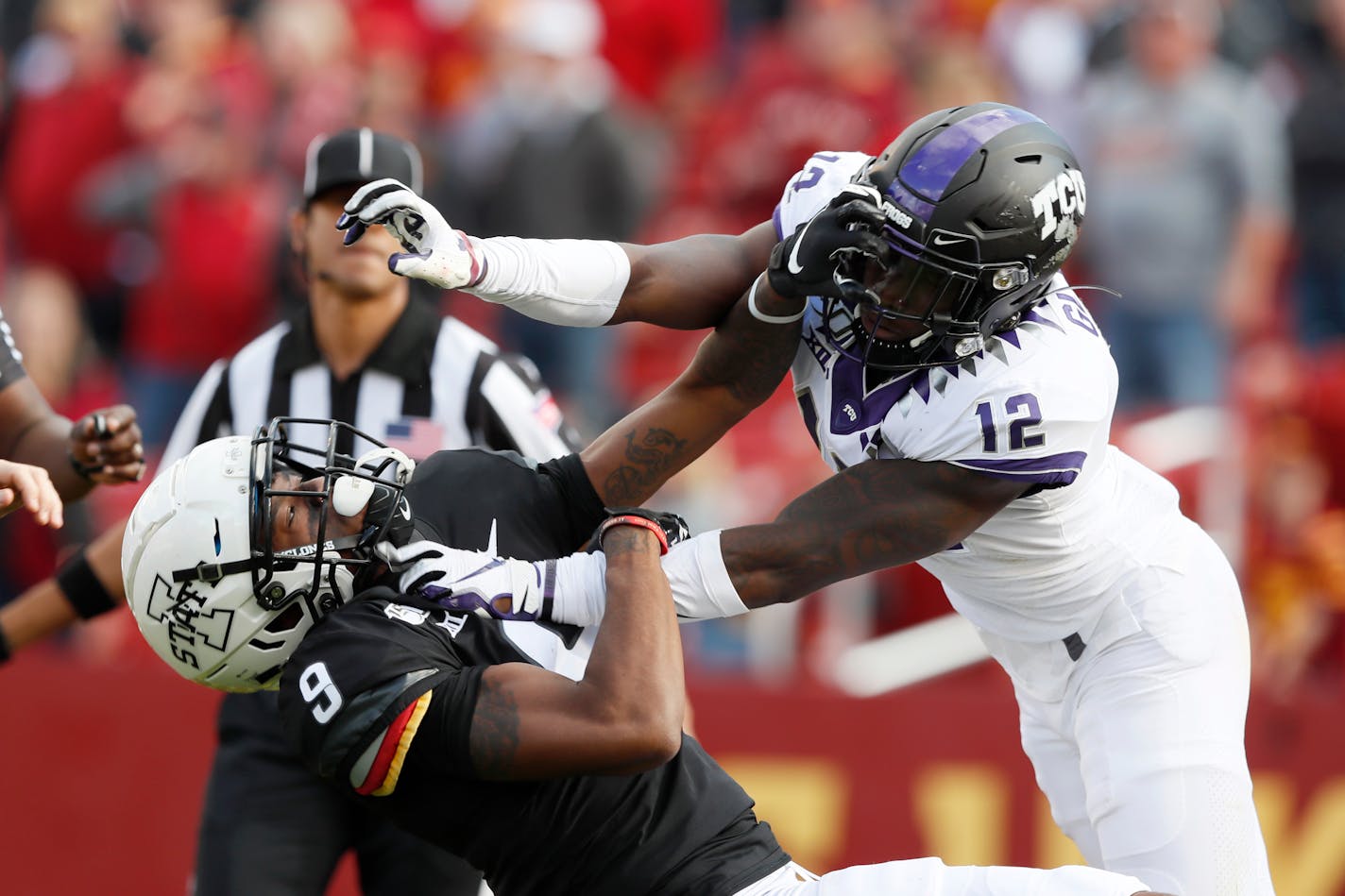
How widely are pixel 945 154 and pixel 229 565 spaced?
145cm

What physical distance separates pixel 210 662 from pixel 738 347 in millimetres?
1222

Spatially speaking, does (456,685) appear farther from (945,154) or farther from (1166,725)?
(1166,725)

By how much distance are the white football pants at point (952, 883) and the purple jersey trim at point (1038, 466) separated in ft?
2.36

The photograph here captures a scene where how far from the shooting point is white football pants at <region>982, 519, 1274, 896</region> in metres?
3.54

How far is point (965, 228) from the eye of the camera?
3.27m

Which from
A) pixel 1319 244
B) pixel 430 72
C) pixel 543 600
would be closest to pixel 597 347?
pixel 430 72

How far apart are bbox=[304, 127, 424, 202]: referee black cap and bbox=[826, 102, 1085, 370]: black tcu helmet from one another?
1.60 metres

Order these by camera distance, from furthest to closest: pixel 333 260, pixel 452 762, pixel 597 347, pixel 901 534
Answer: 1. pixel 597 347
2. pixel 333 260
3. pixel 901 534
4. pixel 452 762

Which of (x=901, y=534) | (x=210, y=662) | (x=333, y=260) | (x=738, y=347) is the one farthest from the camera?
(x=333, y=260)

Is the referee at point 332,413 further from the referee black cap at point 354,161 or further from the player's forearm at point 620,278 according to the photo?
the player's forearm at point 620,278

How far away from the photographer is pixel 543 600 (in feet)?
10.2

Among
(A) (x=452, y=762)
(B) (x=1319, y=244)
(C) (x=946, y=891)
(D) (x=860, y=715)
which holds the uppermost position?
(A) (x=452, y=762)

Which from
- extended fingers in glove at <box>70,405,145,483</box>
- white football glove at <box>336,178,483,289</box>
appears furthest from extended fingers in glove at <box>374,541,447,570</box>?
extended fingers in glove at <box>70,405,145,483</box>

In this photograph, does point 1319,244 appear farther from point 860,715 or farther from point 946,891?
point 946,891
